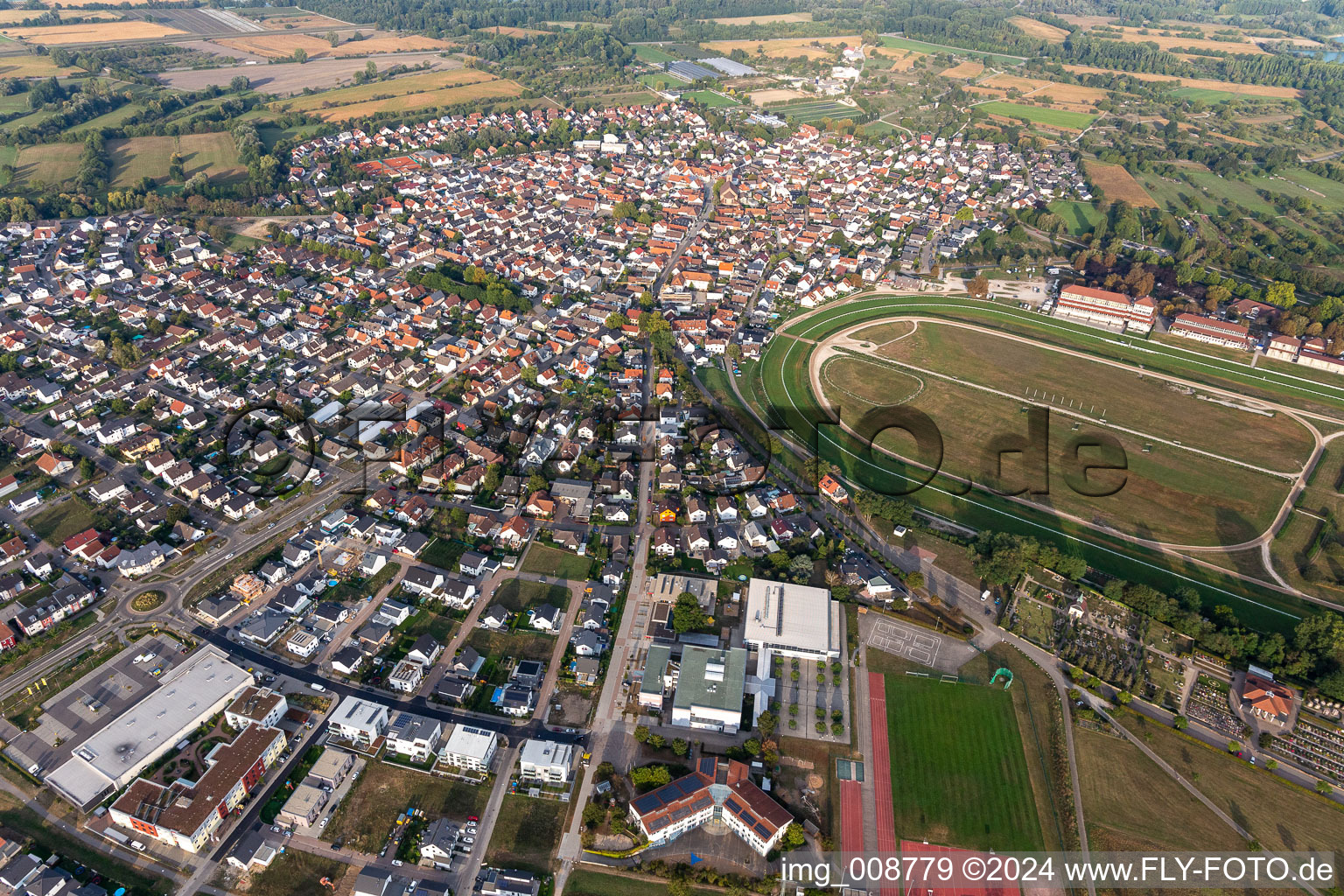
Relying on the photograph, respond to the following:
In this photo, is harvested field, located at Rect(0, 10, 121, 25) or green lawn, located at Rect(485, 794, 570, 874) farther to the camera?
harvested field, located at Rect(0, 10, 121, 25)

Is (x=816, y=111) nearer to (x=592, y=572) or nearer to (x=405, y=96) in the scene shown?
(x=405, y=96)

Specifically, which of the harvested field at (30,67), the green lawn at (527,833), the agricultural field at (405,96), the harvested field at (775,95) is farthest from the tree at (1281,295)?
the harvested field at (30,67)

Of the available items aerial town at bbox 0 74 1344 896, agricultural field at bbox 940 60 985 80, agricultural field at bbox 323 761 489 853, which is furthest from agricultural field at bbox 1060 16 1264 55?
agricultural field at bbox 323 761 489 853

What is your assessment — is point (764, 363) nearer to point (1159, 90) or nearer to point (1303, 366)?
point (1303, 366)

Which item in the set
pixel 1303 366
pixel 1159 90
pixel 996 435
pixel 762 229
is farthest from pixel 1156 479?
pixel 1159 90

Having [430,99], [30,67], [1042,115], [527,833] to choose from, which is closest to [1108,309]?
[527,833]

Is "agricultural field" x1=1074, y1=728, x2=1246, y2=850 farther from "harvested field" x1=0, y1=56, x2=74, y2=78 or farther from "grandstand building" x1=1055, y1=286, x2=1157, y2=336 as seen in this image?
"harvested field" x1=0, y1=56, x2=74, y2=78

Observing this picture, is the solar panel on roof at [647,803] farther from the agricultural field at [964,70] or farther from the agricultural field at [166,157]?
the agricultural field at [964,70]
